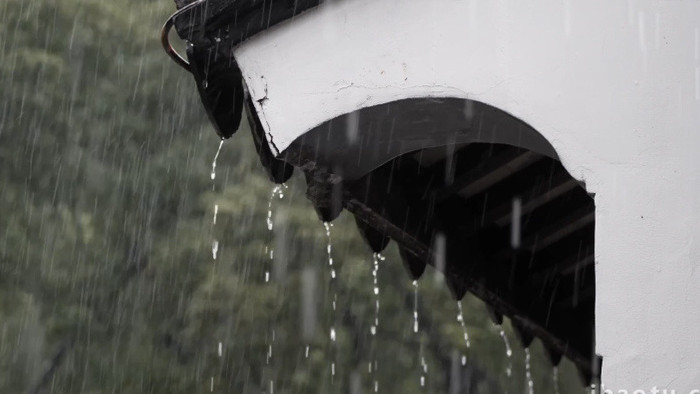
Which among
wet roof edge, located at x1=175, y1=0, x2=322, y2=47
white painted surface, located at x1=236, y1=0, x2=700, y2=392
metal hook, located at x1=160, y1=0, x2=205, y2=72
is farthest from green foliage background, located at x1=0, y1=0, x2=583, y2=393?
white painted surface, located at x1=236, y1=0, x2=700, y2=392

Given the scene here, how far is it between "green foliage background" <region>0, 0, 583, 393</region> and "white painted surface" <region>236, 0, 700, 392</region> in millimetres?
6750

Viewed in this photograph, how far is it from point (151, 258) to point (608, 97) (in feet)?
26.3

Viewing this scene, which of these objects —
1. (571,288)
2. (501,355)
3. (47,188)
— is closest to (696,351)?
(571,288)

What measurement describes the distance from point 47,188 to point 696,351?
28.7ft

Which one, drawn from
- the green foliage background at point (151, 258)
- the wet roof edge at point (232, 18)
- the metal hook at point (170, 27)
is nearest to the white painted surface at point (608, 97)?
the wet roof edge at point (232, 18)

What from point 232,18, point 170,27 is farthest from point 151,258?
point 232,18

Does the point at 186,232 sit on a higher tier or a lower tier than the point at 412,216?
higher

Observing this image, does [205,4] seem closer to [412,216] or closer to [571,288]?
[412,216]

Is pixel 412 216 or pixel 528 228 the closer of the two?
pixel 412 216

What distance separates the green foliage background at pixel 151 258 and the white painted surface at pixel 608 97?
6.75 meters

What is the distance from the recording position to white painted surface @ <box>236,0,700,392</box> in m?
2.54

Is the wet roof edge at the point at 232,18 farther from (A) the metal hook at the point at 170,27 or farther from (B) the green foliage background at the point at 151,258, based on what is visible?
(B) the green foliage background at the point at 151,258

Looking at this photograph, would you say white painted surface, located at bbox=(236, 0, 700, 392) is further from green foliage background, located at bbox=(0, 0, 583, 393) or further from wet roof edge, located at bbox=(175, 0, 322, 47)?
green foliage background, located at bbox=(0, 0, 583, 393)

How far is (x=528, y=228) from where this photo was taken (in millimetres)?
4516
